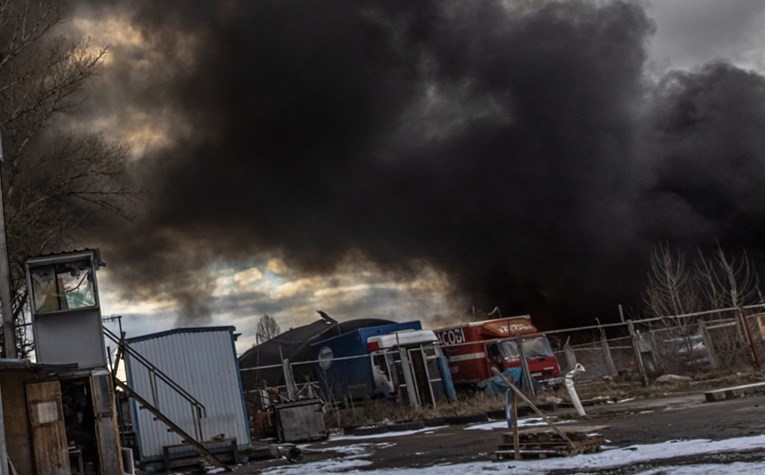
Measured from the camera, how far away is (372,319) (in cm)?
3262

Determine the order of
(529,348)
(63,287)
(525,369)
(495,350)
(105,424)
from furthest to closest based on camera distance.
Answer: (495,350)
(529,348)
(525,369)
(63,287)
(105,424)

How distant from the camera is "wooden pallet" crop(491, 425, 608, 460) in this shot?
11109 mm

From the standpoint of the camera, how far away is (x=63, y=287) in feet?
50.6

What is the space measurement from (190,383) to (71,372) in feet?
18.8

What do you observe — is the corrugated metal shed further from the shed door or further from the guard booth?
the shed door

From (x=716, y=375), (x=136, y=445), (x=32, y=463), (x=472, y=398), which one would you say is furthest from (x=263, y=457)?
(x=716, y=375)

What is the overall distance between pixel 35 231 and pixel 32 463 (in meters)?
12.2

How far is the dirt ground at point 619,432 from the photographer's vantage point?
11.8 metres

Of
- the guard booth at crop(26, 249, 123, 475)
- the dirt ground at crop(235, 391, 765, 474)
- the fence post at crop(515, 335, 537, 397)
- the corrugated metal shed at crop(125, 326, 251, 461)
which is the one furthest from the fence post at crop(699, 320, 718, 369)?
the guard booth at crop(26, 249, 123, 475)

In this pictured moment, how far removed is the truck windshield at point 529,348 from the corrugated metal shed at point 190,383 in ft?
30.4

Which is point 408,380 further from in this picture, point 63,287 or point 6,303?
point 6,303

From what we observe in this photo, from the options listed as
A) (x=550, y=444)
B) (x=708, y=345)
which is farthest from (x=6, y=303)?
(x=708, y=345)

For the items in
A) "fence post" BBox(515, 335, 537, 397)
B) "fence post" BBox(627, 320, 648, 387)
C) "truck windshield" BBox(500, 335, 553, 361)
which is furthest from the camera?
"truck windshield" BBox(500, 335, 553, 361)

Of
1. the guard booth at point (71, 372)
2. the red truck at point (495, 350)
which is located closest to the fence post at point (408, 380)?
the red truck at point (495, 350)
